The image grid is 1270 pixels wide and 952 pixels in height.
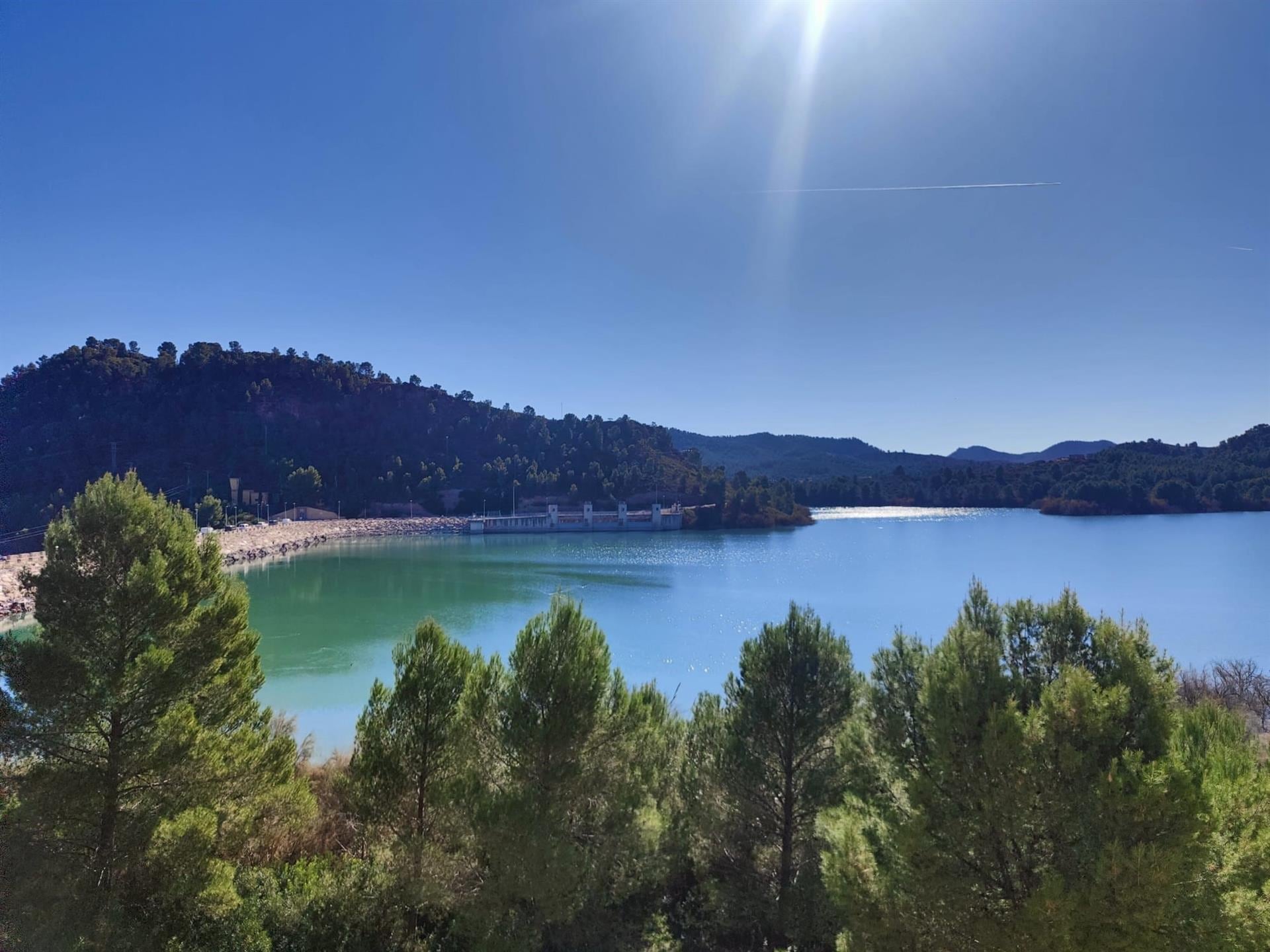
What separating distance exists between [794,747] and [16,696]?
10.3 m

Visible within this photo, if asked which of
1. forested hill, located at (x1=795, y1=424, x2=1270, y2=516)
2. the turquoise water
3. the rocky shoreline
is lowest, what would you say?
the turquoise water

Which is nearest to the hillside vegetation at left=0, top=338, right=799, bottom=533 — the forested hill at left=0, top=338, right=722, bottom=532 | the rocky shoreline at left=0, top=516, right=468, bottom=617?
the forested hill at left=0, top=338, right=722, bottom=532

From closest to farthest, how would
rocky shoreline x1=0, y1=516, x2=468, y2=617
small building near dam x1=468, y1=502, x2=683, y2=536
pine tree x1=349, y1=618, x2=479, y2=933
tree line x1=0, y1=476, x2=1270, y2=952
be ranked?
tree line x1=0, y1=476, x2=1270, y2=952 < pine tree x1=349, y1=618, x2=479, y2=933 < rocky shoreline x1=0, y1=516, x2=468, y2=617 < small building near dam x1=468, y1=502, x2=683, y2=536

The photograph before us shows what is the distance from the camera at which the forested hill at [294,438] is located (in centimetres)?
10381

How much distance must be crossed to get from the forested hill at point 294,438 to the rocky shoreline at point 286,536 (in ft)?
41.9

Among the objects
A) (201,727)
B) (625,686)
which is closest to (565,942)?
(625,686)

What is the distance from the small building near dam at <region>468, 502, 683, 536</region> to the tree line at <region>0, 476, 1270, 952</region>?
86.4 meters

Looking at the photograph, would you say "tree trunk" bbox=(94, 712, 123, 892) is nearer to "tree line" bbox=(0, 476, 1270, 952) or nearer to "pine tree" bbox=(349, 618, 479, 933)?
"tree line" bbox=(0, 476, 1270, 952)

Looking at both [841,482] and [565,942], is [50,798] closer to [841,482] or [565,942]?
[565,942]

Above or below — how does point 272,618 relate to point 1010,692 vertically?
below

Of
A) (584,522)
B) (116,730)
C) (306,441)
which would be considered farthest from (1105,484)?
(306,441)

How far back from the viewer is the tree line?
5582mm

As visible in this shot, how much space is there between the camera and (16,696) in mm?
7109

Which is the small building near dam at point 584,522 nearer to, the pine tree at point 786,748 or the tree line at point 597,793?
the tree line at point 597,793
